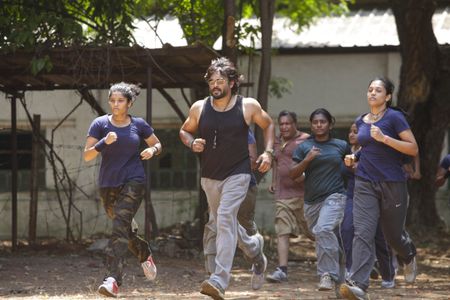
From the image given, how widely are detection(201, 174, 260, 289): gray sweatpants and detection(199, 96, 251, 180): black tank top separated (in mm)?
77

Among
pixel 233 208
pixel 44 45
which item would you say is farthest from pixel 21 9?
pixel 233 208

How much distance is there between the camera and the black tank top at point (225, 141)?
8055 millimetres

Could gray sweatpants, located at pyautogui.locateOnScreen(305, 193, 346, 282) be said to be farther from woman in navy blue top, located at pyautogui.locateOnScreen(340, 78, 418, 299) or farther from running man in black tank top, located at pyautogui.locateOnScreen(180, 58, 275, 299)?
running man in black tank top, located at pyautogui.locateOnScreen(180, 58, 275, 299)

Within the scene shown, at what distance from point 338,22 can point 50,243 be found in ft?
29.5

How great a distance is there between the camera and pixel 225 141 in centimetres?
804

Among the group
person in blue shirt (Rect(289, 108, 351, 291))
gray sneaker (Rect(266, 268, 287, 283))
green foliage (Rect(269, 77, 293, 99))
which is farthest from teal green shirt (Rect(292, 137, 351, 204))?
green foliage (Rect(269, 77, 293, 99))

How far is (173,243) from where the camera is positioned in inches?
520

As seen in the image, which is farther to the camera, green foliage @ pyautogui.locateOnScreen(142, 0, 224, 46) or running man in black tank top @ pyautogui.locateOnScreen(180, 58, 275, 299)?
green foliage @ pyautogui.locateOnScreen(142, 0, 224, 46)

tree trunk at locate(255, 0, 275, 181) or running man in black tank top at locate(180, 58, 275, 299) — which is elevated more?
tree trunk at locate(255, 0, 275, 181)

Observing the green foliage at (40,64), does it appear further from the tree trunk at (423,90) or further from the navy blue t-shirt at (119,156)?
the tree trunk at (423,90)

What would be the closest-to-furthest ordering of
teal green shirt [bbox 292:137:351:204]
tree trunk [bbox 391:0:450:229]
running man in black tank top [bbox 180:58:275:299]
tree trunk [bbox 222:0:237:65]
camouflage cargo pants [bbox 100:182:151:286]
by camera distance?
running man in black tank top [bbox 180:58:275:299]
camouflage cargo pants [bbox 100:182:151:286]
teal green shirt [bbox 292:137:351:204]
tree trunk [bbox 222:0:237:65]
tree trunk [bbox 391:0:450:229]

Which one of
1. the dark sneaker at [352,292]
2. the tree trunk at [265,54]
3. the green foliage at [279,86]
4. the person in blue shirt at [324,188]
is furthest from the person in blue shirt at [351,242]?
the green foliage at [279,86]

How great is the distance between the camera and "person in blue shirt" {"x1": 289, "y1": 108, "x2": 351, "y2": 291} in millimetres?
9133

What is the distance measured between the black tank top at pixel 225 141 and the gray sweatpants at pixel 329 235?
1.41 meters
